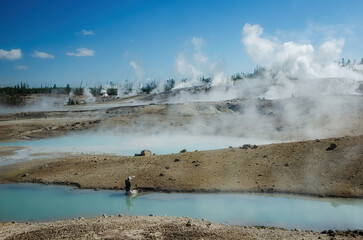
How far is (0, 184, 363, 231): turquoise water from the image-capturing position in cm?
1202

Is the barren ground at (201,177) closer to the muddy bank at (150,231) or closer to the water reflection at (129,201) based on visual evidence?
the muddy bank at (150,231)

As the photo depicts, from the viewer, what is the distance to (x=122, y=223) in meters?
11.0

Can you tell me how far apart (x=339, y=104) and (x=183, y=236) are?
31.3 m

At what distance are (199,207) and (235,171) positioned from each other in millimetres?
4328

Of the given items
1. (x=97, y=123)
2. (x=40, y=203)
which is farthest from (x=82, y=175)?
(x=97, y=123)

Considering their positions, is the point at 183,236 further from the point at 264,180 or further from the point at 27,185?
the point at 27,185

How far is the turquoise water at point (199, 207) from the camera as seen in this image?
39.4 feet

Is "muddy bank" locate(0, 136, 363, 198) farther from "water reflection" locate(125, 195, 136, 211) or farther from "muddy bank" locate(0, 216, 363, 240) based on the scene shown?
"muddy bank" locate(0, 216, 363, 240)

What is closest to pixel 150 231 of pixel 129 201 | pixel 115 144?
pixel 129 201

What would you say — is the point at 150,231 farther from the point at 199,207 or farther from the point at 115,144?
the point at 115,144

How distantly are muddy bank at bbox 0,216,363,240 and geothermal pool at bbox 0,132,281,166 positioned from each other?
13.8m

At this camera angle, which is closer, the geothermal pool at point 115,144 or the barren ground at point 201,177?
the barren ground at point 201,177

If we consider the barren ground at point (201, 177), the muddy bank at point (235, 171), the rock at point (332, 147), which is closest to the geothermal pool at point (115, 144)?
the barren ground at point (201, 177)

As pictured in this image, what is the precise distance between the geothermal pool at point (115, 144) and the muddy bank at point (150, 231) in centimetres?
1382
